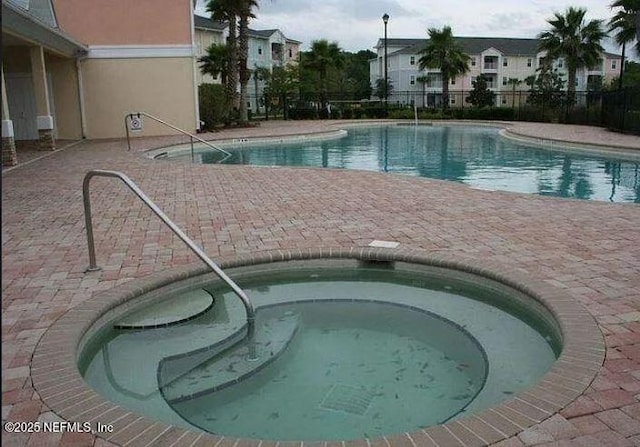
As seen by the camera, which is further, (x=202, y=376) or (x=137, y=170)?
(x=137, y=170)

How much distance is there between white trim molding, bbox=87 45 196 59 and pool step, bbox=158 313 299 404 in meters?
19.3

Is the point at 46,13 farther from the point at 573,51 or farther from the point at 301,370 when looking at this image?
the point at 573,51

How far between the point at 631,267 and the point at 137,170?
32.9 feet

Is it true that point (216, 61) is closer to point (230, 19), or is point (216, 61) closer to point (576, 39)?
point (230, 19)

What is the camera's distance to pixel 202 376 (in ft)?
12.8

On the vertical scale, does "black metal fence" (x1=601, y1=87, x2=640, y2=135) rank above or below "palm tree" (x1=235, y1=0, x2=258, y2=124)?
below

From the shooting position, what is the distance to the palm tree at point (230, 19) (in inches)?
961

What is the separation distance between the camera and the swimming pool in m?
11.8

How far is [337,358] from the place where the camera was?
165 inches

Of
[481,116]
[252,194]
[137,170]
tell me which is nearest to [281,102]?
[481,116]

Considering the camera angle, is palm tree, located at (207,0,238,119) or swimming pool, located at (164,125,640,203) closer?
swimming pool, located at (164,125,640,203)

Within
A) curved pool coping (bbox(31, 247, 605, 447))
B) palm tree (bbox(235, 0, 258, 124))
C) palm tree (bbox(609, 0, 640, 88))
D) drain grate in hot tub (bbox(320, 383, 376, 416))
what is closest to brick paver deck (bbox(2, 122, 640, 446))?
curved pool coping (bbox(31, 247, 605, 447))

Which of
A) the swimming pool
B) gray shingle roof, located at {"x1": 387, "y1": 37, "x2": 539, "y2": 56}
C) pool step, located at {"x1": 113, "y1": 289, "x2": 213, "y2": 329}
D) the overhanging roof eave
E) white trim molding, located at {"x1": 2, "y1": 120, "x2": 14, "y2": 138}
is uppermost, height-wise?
gray shingle roof, located at {"x1": 387, "y1": 37, "x2": 539, "y2": 56}

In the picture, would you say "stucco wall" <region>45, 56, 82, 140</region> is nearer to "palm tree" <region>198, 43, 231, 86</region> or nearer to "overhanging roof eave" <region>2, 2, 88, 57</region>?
"overhanging roof eave" <region>2, 2, 88, 57</region>
